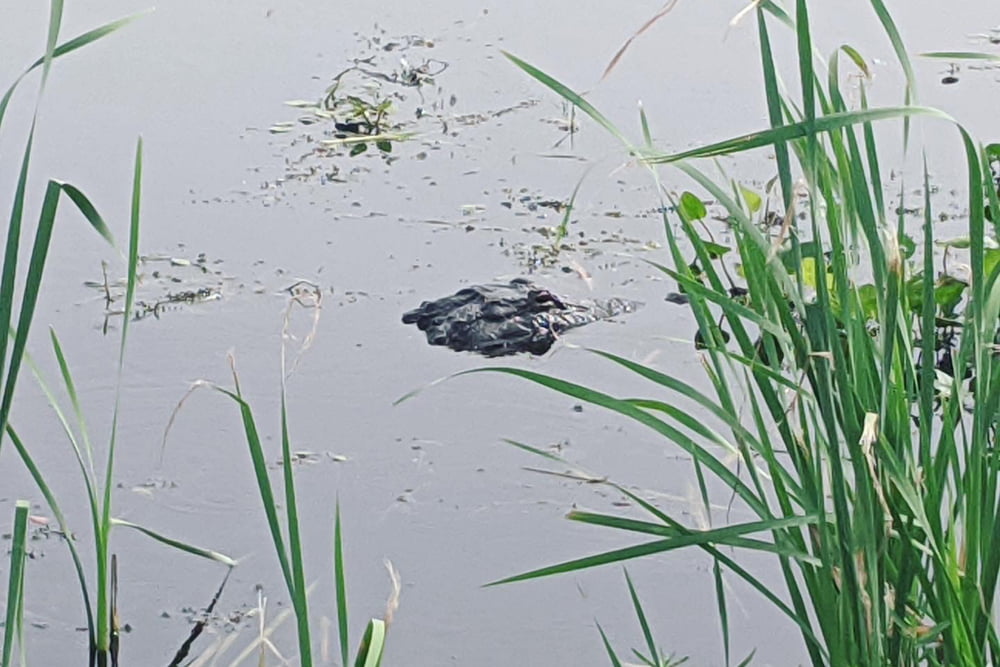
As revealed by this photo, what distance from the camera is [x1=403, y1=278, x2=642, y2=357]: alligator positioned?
139 inches

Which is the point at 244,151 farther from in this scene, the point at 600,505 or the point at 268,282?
the point at 600,505

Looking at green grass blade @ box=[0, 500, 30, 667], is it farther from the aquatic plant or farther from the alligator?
the alligator

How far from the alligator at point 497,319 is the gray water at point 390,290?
0.06 meters

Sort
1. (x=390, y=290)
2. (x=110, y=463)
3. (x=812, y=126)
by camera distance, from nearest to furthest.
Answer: (x=812, y=126), (x=110, y=463), (x=390, y=290)

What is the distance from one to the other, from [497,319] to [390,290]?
1.16ft

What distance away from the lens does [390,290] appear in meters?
3.77

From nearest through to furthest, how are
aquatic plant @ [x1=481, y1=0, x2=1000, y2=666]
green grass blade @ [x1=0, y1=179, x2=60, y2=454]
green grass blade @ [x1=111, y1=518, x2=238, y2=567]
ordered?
aquatic plant @ [x1=481, y1=0, x2=1000, y2=666] < green grass blade @ [x1=0, y1=179, x2=60, y2=454] < green grass blade @ [x1=111, y1=518, x2=238, y2=567]

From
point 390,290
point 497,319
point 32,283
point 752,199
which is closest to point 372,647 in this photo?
point 32,283

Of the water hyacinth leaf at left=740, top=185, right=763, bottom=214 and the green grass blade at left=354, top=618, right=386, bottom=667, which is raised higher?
the water hyacinth leaf at left=740, top=185, right=763, bottom=214

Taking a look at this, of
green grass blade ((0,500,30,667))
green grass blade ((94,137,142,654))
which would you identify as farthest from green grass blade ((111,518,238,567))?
green grass blade ((0,500,30,667))

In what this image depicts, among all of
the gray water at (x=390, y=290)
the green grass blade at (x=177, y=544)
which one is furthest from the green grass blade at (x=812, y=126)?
the green grass blade at (x=177, y=544)

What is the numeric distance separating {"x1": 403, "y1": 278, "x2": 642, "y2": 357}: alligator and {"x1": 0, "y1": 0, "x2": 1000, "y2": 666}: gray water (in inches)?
2.3

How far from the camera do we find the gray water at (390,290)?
8.61 ft

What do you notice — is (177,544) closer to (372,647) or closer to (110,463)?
(110,463)
